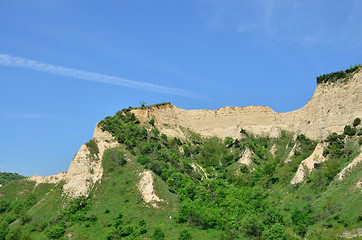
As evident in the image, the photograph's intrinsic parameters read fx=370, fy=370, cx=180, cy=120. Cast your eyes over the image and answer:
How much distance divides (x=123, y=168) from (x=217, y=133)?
34.6m

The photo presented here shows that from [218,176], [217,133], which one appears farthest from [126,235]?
[217,133]

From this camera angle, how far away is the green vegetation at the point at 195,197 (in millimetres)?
62000

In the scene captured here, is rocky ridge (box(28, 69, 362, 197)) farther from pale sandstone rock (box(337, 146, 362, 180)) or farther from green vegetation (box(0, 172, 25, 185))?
green vegetation (box(0, 172, 25, 185))

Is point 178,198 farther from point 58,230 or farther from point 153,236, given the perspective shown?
point 58,230

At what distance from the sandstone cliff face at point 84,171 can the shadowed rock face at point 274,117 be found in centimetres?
2143

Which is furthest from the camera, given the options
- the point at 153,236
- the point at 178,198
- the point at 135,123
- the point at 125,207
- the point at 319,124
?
the point at 135,123

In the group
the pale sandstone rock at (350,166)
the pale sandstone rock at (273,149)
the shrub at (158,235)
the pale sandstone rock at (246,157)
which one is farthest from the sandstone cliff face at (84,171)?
the pale sandstone rock at (350,166)

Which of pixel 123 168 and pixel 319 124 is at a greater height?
pixel 319 124

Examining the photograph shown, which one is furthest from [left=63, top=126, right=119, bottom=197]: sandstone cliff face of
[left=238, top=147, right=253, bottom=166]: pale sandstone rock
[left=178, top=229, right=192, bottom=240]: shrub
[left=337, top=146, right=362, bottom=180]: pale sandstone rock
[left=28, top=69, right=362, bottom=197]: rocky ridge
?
[left=337, top=146, right=362, bottom=180]: pale sandstone rock

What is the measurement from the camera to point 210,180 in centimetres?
8756

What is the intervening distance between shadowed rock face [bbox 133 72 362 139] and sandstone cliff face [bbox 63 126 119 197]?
70.3ft

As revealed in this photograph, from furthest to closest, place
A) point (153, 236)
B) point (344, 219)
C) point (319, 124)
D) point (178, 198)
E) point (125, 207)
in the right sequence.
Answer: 1. point (319, 124)
2. point (178, 198)
3. point (125, 207)
4. point (153, 236)
5. point (344, 219)

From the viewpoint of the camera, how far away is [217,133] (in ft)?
348

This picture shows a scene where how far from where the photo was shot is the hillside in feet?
206
